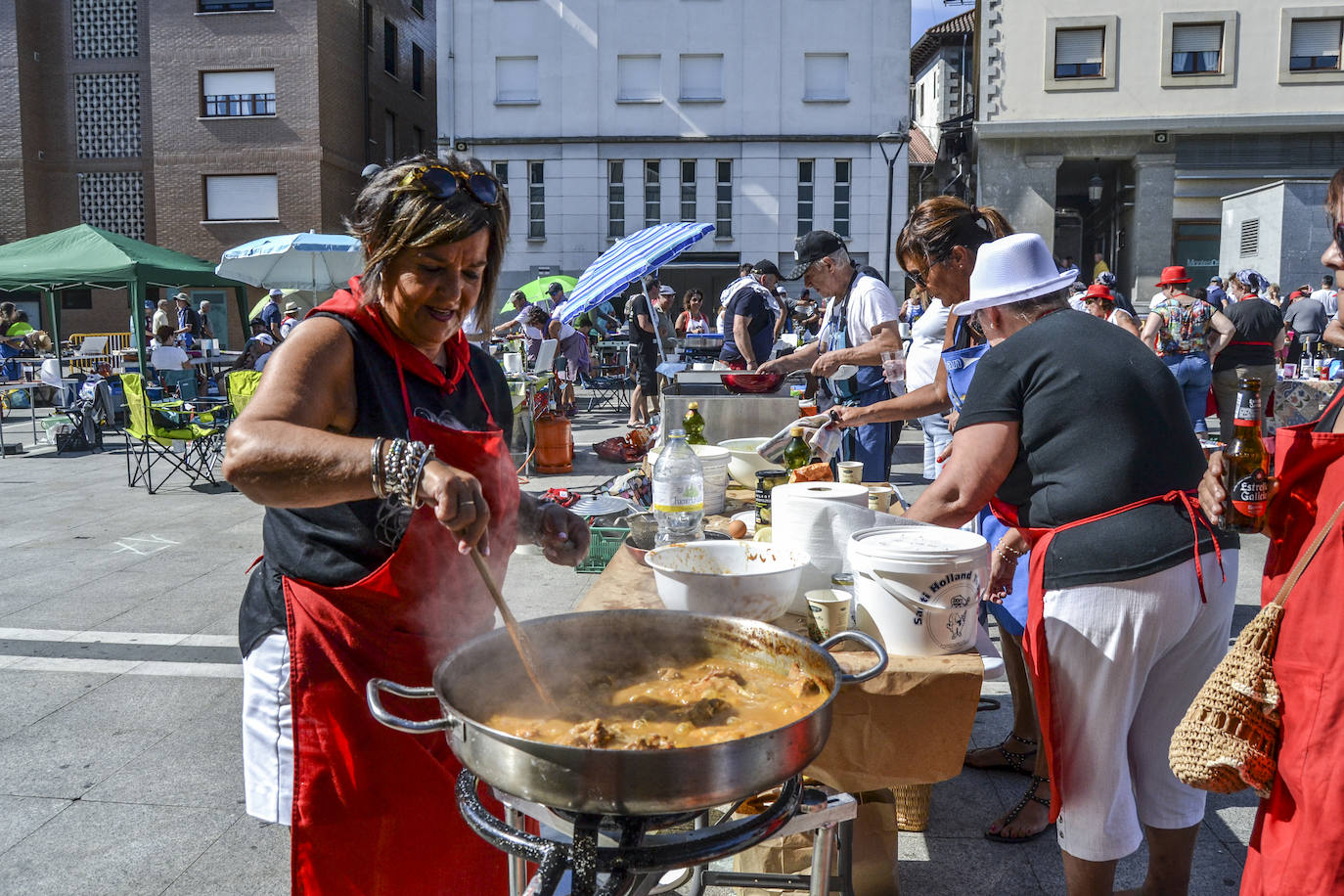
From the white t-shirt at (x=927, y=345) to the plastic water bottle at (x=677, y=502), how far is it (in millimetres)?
2421

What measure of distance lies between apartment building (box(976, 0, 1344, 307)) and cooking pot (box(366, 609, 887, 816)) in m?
25.1

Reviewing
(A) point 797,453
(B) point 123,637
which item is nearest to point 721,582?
(A) point 797,453

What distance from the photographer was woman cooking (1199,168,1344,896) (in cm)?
171

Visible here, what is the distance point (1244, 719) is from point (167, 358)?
14.5m

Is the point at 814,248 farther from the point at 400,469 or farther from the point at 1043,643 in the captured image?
the point at 400,469

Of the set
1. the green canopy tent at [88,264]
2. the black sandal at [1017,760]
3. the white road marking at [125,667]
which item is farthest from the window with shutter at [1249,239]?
the green canopy tent at [88,264]

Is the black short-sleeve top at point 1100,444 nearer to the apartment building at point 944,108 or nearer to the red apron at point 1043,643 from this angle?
the red apron at point 1043,643

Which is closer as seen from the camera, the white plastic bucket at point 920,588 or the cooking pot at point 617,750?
the cooking pot at point 617,750

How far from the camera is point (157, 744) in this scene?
12.6 feet

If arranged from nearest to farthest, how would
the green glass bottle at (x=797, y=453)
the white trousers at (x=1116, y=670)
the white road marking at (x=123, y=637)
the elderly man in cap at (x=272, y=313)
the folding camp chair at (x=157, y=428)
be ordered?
1. the white trousers at (x=1116, y=670)
2. the green glass bottle at (x=797, y=453)
3. the white road marking at (x=123, y=637)
4. the folding camp chair at (x=157, y=428)
5. the elderly man in cap at (x=272, y=313)

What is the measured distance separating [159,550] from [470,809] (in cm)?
651

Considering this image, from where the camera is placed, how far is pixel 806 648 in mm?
1672

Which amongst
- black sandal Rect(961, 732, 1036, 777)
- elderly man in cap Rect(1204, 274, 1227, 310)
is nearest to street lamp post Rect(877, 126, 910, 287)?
elderly man in cap Rect(1204, 274, 1227, 310)

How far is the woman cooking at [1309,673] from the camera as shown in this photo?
5.61 feet
